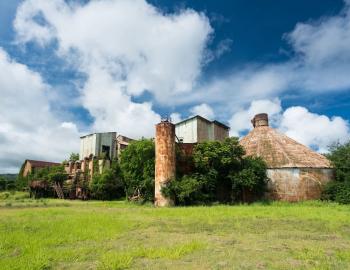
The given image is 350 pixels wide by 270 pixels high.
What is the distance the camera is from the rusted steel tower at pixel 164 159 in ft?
73.6

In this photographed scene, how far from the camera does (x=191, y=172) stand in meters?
24.6

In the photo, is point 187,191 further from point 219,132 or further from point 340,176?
point 219,132

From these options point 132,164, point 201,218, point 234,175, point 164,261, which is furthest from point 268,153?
point 164,261

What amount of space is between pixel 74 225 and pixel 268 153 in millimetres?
20273

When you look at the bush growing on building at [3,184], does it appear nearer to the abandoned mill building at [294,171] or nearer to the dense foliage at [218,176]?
the dense foliage at [218,176]

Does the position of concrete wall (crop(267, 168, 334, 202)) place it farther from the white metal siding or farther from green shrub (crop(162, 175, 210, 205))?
the white metal siding

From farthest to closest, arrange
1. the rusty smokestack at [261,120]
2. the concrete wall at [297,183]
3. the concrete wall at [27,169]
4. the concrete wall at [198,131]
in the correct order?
the concrete wall at [27,169] → the rusty smokestack at [261,120] → the concrete wall at [198,131] → the concrete wall at [297,183]

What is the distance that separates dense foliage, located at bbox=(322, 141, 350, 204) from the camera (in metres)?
22.8

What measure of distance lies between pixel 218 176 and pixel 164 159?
16.3 feet

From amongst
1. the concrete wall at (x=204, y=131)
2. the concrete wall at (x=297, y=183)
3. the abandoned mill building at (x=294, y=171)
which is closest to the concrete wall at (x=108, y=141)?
the concrete wall at (x=204, y=131)

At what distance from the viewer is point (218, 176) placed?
24.6 meters

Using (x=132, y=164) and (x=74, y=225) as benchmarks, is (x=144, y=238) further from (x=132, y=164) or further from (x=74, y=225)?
(x=132, y=164)

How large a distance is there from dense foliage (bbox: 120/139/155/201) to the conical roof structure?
388 inches

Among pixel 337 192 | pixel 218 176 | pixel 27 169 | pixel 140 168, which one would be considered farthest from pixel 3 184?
pixel 337 192
